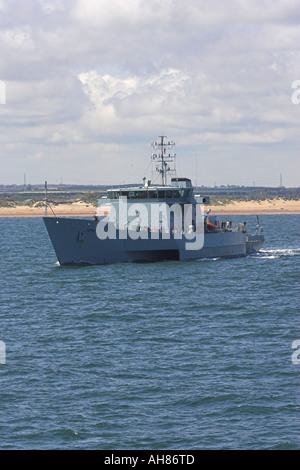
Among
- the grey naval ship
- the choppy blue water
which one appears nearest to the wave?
the grey naval ship

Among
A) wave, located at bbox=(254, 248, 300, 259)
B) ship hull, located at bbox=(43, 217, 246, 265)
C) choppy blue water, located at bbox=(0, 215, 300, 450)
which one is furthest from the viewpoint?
wave, located at bbox=(254, 248, 300, 259)

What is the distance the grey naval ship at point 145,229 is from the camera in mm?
56906

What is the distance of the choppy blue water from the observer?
22016 mm

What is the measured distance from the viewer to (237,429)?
22141mm

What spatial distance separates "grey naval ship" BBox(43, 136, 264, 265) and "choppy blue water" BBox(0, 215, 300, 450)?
5.97m

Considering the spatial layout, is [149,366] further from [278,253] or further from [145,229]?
[278,253]

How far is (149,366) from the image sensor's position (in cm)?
2836

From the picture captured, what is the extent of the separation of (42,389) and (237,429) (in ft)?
22.9

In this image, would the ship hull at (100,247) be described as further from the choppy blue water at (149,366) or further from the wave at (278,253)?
the wave at (278,253)

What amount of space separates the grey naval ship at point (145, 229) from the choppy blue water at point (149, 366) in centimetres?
597

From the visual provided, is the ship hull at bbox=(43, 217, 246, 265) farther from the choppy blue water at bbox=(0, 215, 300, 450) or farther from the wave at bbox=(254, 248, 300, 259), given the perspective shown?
the wave at bbox=(254, 248, 300, 259)
